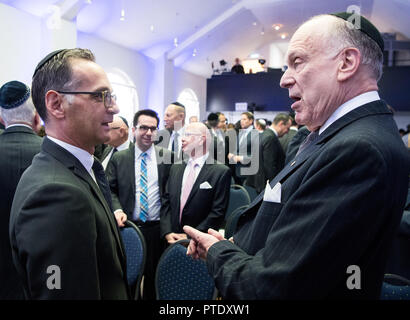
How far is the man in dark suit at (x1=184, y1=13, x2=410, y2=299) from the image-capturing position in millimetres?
781

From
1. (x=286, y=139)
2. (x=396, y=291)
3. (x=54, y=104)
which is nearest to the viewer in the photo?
(x=54, y=104)

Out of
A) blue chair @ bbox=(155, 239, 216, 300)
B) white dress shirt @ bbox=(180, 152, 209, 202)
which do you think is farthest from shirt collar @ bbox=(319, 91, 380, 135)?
white dress shirt @ bbox=(180, 152, 209, 202)

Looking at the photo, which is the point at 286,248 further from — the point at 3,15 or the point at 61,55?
the point at 3,15

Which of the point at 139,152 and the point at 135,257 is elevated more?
the point at 139,152

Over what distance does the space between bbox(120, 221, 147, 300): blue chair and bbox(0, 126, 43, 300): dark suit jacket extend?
2.10 ft

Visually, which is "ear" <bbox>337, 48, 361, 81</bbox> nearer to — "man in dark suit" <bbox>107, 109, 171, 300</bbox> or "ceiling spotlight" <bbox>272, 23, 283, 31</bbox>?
"man in dark suit" <bbox>107, 109, 171, 300</bbox>

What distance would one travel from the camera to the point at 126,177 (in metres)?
2.83

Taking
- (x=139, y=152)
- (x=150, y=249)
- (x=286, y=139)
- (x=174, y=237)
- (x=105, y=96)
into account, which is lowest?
(x=150, y=249)

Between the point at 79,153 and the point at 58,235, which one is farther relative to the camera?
the point at 79,153

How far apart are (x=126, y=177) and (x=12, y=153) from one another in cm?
111

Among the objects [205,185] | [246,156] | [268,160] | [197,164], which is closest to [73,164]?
[205,185]

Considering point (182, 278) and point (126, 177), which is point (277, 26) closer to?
point (126, 177)

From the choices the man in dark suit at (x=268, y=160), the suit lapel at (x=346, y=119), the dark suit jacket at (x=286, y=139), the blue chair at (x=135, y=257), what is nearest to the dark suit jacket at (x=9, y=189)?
the blue chair at (x=135, y=257)
